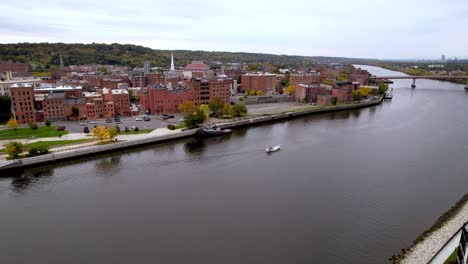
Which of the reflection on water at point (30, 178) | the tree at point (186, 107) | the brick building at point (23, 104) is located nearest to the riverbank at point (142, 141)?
the reflection on water at point (30, 178)

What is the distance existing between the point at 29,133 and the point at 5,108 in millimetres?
6188

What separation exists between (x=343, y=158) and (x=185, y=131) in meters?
11.5

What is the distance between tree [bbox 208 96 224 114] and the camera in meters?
29.1

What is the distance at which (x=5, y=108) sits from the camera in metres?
Answer: 25.5

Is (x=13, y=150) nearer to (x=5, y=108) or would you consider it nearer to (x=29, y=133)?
(x=29, y=133)

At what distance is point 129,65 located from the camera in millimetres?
75125

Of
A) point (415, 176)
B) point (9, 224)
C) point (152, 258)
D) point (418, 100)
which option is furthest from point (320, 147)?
point (418, 100)

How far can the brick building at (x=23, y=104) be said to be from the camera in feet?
80.1

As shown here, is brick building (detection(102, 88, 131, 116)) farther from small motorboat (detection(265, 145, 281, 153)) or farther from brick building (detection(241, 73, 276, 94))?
brick building (detection(241, 73, 276, 94))

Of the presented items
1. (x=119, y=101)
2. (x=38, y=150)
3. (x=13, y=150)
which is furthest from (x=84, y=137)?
(x=119, y=101)

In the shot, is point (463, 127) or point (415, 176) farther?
point (463, 127)

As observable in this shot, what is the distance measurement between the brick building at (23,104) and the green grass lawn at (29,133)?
8.31 ft

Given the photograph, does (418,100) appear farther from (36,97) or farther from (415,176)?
(36,97)

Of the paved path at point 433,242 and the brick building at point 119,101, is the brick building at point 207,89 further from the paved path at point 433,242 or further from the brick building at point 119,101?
the paved path at point 433,242
